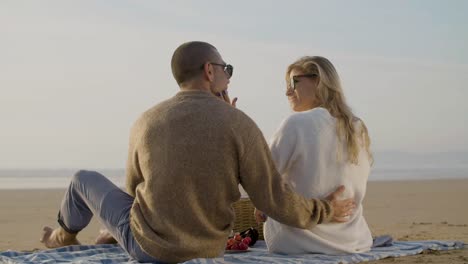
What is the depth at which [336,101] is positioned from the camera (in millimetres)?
5324

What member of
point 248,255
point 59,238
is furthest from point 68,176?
point 248,255

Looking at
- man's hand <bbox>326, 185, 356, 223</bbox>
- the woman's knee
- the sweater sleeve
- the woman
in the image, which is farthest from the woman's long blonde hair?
the woman's knee

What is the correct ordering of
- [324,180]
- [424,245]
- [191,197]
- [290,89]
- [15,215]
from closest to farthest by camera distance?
[191,197], [324,180], [290,89], [424,245], [15,215]

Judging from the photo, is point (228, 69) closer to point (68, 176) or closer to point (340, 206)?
point (340, 206)

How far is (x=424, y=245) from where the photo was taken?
608cm

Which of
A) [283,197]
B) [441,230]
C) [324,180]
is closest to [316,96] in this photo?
[324,180]

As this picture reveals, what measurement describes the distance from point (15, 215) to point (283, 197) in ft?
29.3

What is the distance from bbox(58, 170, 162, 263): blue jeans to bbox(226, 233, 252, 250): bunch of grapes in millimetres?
1106

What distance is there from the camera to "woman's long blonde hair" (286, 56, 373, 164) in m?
5.25

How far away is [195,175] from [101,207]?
2.59 ft

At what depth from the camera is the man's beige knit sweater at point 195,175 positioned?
456 cm

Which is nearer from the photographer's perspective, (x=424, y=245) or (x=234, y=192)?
(x=234, y=192)

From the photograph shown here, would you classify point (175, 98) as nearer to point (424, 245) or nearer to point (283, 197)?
point (283, 197)

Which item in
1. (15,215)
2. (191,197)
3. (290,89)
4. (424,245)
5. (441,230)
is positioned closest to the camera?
(191,197)
